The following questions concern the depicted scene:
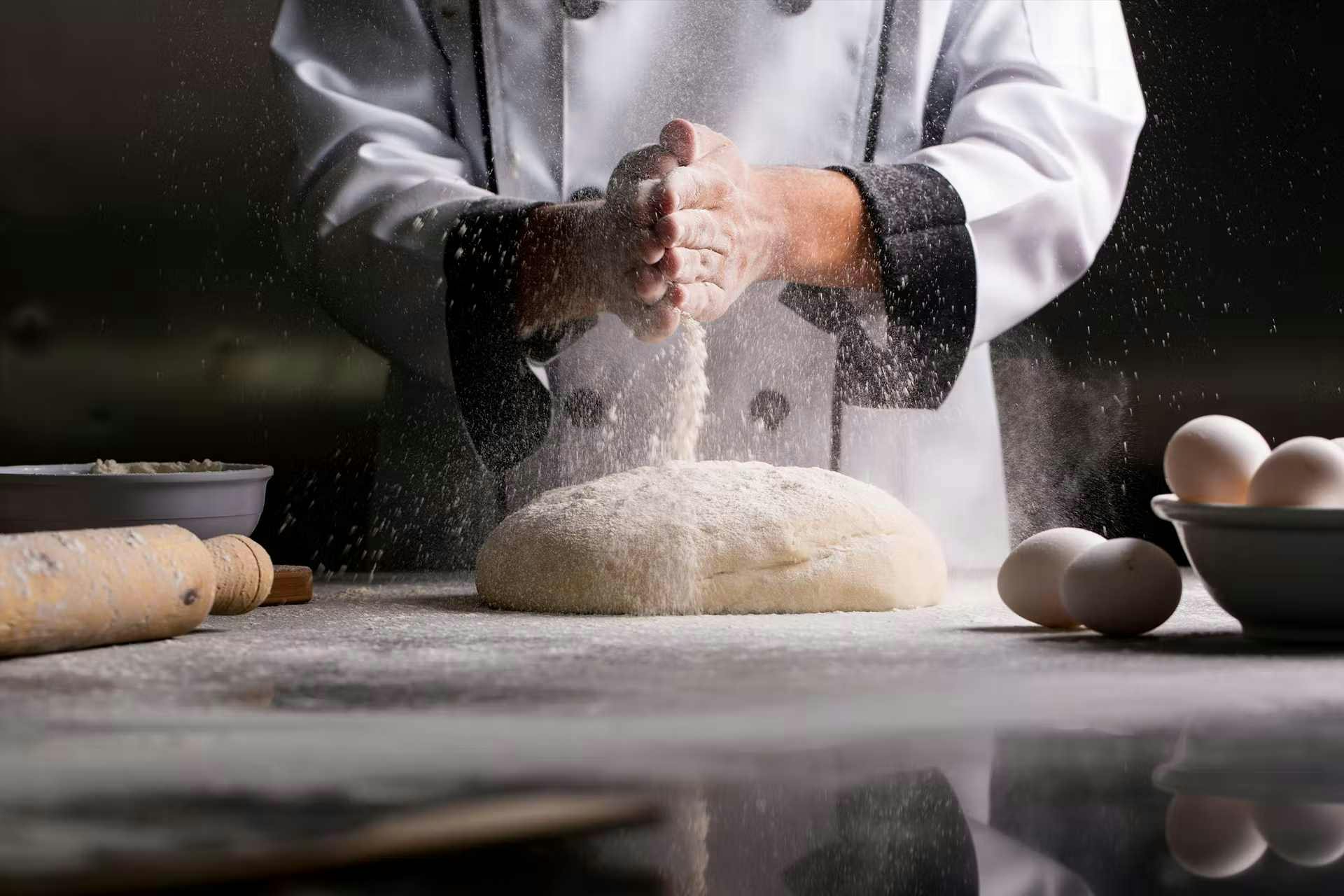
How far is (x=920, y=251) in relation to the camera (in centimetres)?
162

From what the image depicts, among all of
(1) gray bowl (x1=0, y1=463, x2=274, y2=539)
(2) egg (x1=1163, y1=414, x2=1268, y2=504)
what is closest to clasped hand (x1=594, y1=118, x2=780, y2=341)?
(1) gray bowl (x1=0, y1=463, x2=274, y2=539)

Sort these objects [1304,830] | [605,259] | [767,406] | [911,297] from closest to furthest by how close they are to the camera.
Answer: [1304,830]
[605,259]
[911,297]
[767,406]

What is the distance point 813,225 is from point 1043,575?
0.59m

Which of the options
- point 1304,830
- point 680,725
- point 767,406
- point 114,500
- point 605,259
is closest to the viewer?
point 1304,830

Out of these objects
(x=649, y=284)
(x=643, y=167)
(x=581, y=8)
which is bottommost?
(x=649, y=284)

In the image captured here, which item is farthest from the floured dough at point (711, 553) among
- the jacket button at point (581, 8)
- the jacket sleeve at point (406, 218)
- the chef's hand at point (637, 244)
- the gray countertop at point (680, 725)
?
the jacket button at point (581, 8)

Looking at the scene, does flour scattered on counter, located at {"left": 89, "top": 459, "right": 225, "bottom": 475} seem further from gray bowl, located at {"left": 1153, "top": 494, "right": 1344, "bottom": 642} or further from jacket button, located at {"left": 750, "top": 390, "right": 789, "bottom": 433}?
gray bowl, located at {"left": 1153, "top": 494, "right": 1344, "bottom": 642}

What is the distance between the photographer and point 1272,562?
97 cm

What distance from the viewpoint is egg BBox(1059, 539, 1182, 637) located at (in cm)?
104

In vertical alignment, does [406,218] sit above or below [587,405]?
above

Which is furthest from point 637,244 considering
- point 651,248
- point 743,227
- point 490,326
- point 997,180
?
point 997,180

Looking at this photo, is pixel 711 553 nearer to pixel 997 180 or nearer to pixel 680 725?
pixel 680 725

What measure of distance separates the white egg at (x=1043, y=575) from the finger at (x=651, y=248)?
472mm

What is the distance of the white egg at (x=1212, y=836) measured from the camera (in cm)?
61
